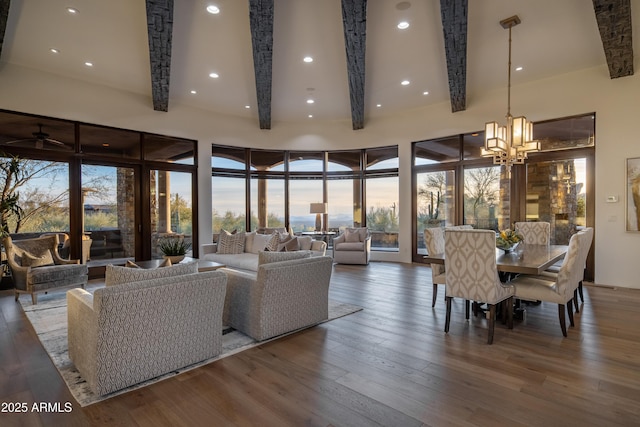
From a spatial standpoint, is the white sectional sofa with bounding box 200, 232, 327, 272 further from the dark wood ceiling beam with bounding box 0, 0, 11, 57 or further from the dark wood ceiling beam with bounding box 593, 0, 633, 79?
the dark wood ceiling beam with bounding box 593, 0, 633, 79

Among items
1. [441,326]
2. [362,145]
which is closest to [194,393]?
[441,326]

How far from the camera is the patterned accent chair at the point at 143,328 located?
88.6 inches

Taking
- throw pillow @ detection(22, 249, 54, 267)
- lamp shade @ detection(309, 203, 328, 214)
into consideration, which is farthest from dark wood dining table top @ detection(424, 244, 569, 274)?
throw pillow @ detection(22, 249, 54, 267)

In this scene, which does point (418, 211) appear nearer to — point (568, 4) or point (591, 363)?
point (568, 4)

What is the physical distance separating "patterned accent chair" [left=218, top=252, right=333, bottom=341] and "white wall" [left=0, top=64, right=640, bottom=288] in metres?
4.82

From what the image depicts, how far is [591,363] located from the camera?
2762 mm

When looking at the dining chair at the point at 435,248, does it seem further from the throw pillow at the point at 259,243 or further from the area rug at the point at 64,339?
the throw pillow at the point at 259,243

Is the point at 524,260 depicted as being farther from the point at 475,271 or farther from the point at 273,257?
the point at 273,257

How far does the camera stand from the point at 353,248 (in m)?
7.75

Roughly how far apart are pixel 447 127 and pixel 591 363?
18.7 feet

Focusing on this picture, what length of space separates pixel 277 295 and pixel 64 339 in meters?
2.25

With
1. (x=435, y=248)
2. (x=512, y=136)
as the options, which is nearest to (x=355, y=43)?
(x=512, y=136)

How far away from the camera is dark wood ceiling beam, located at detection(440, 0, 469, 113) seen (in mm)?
4633

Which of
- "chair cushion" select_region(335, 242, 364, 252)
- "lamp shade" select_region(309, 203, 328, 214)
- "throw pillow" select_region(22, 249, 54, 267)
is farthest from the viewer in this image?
"lamp shade" select_region(309, 203, 328, 214)
